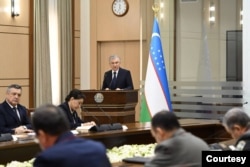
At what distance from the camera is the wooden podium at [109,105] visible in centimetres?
891

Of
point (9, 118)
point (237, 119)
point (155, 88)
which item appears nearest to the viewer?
point (237, 119)

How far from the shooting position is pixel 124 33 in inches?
479

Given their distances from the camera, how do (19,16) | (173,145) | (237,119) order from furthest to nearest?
(19,16), (237,119), (173,145)

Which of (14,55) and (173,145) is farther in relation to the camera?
(14,55)

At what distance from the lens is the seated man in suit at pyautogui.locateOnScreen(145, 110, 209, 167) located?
3.41 meters

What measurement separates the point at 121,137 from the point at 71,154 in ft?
11.1

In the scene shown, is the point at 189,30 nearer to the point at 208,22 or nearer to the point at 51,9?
the point at 208,22

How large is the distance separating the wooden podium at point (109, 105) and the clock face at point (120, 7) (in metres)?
3.30

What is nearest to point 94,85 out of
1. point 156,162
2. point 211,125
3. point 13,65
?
point 13,65

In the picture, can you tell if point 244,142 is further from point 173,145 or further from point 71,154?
point 71,154

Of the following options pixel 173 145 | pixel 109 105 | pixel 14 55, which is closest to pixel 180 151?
pixel 173 145

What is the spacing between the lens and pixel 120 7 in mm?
12141

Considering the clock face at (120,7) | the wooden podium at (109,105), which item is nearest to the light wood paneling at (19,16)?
the clock face at (120,7)

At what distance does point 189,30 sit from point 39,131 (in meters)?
7.74
